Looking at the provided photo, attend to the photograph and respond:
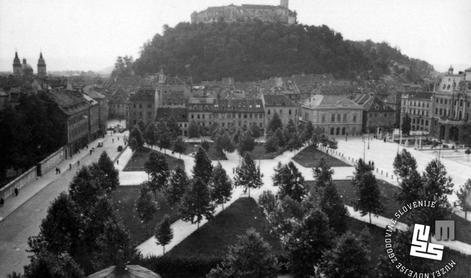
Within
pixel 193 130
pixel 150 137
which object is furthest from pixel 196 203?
pixel 193 130

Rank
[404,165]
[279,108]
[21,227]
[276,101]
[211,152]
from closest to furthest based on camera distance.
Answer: [21,227] → [404,165] → [211,152] → [279,108] → [276,101]

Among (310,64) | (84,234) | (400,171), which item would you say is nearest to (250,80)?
(310,64)

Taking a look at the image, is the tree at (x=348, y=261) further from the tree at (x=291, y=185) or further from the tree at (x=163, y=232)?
the tree at (x=291, y=185)

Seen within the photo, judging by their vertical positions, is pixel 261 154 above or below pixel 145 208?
below

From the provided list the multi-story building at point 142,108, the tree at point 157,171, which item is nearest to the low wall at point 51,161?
the tree at point 157,171

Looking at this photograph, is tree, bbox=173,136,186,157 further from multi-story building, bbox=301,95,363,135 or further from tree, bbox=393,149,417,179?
multi-story building, bbox=301,95,363,135

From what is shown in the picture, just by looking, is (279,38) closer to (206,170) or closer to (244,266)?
(206,170)

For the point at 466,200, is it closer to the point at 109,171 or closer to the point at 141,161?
the point at 109,171
